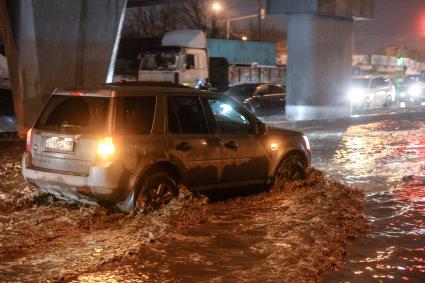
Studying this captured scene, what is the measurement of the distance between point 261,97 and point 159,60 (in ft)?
13.9

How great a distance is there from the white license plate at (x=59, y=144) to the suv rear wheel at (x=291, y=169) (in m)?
3.06

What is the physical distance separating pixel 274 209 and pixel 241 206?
461mm

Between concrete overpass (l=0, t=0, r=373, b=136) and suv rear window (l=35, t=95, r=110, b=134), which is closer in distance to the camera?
suv rear window (l=35, t=95, r=110, b=134)

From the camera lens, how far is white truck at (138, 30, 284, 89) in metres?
23.9

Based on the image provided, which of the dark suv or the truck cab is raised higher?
the truck cab

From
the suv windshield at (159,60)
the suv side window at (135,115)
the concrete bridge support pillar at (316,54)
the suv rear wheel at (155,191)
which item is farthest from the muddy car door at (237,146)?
the suv windshield at (159,60)

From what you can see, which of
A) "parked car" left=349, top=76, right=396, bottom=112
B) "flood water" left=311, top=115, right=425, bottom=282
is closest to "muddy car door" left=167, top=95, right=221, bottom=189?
"flood water" left=311, top=115, right=425, bottom=282

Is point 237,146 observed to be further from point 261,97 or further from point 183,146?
point 261,97

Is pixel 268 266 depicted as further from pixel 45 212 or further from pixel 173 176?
pixel 45 212

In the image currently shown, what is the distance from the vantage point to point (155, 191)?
7.31m

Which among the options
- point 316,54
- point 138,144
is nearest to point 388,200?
point 138,144

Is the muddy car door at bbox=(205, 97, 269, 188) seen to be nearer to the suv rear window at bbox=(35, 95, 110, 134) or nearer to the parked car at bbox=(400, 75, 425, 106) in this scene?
the suv rear window at bbox=(35, 95, 110, 134)

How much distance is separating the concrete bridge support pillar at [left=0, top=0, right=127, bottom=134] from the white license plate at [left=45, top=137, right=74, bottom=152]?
319 inches

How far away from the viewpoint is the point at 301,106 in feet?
69.8
